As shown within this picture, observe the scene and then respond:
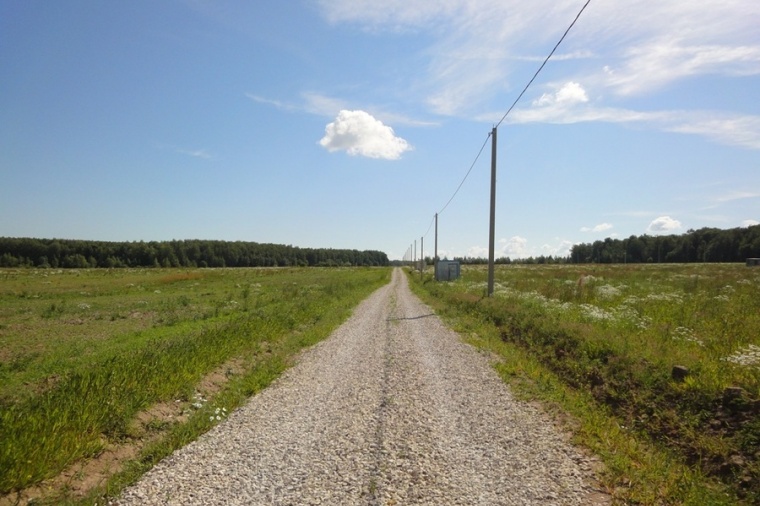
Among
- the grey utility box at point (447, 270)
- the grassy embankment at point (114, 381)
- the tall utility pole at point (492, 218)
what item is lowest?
the grassy embankment at point (114, 381)

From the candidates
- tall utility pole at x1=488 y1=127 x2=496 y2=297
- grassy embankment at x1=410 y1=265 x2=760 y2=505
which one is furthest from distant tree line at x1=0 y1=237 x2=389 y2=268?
grassy embankment at x1=410 y1=265 x2=760 y2=505

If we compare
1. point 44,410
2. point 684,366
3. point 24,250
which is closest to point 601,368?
point 684,366

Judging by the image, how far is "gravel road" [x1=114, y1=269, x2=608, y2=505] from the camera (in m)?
4.87

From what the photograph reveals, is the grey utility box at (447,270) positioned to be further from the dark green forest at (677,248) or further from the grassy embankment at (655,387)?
the dark green forest at (677,248)

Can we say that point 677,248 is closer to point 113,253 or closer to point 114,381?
point 114,381

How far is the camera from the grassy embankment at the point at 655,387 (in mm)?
5273

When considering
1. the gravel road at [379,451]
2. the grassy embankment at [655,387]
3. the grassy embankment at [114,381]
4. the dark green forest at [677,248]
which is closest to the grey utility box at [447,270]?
the grassy embankment at [114,381]

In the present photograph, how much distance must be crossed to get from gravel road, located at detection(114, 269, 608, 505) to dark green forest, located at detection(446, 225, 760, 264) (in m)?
114

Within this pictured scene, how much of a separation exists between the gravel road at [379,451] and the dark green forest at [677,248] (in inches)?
4488

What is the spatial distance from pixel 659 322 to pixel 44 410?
1529cm

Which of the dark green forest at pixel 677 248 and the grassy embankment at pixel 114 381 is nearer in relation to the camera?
the grassy embankment at pixel 114 381

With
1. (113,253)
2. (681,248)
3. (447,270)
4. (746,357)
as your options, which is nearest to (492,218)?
(746,357)

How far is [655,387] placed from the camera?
26.4ft

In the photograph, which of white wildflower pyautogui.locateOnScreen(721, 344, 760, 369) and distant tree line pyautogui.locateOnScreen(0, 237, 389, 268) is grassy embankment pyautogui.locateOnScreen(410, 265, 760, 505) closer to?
white wildflower pyautogui.locateOnScreen(721, 344, 760, 369)
